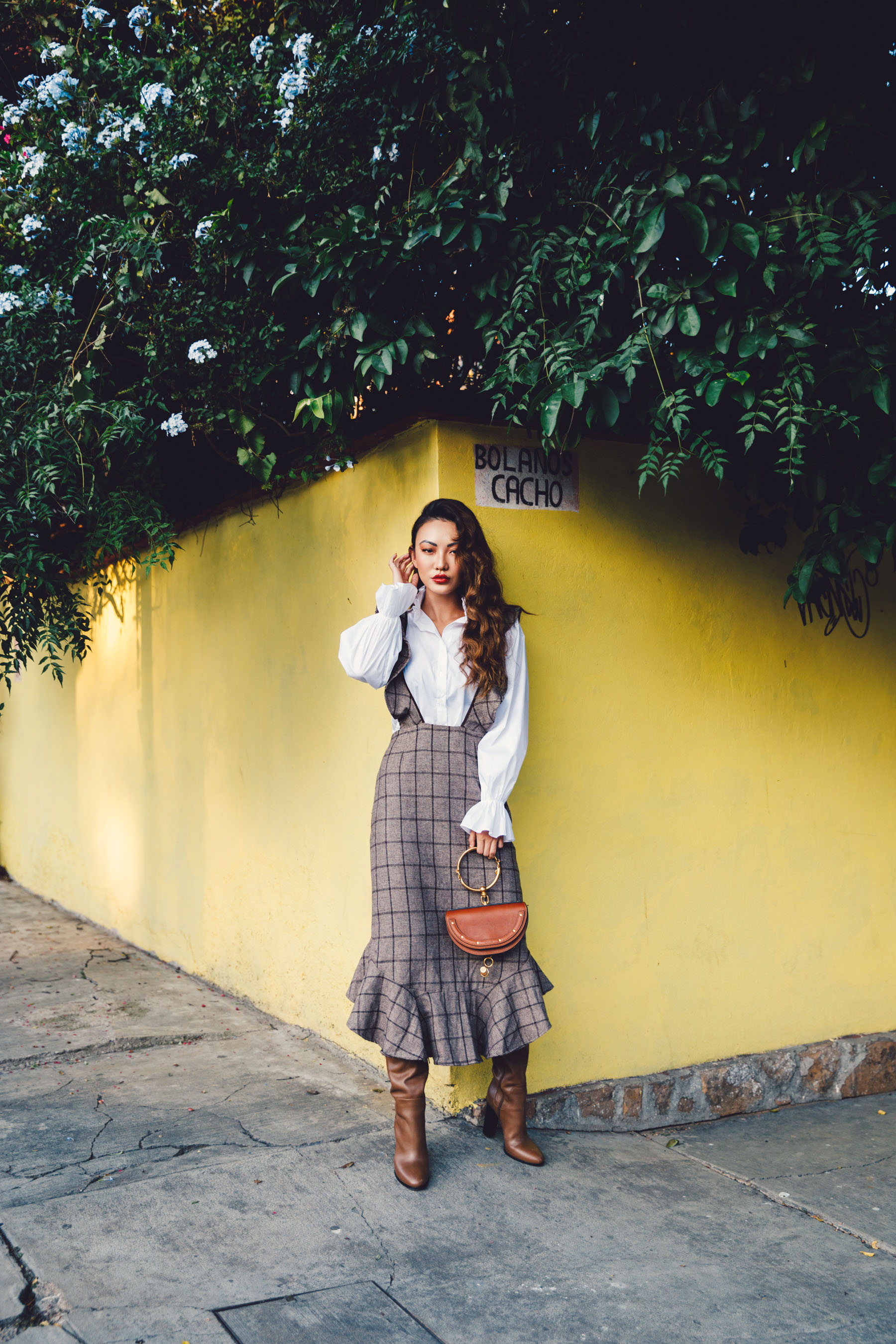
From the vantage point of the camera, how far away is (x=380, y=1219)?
116 inches

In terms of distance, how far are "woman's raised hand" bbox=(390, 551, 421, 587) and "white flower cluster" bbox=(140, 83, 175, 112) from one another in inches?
71.8

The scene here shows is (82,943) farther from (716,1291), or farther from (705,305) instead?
(705,305)

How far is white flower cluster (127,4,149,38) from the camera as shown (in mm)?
4145

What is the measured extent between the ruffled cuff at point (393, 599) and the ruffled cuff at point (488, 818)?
0.61 m

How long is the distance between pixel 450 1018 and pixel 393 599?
1.21 meters

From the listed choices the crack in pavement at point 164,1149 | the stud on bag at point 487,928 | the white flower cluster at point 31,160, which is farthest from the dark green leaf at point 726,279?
the crack in pavement at point 164,1149

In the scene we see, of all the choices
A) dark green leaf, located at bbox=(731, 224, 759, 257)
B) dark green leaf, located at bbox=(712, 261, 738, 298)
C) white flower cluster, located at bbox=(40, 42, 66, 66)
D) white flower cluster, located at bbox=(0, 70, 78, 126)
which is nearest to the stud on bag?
dark green leaf, located at bbox=(712, 261, 738, 298)

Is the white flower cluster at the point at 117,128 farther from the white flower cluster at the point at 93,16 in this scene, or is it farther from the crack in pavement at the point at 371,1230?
the crack in pavement at the point at 371,1230

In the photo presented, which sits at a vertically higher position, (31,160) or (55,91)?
(55,91)

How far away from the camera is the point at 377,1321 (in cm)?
248

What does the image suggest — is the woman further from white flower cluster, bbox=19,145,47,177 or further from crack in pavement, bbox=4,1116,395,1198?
white flower cluster, bbox=19,145,47,177

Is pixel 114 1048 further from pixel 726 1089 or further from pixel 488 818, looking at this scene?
pixel 726 1089

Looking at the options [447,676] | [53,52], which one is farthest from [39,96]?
[447,676]

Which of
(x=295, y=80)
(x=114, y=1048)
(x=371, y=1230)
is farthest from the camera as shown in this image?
(x=114, y=1048)
